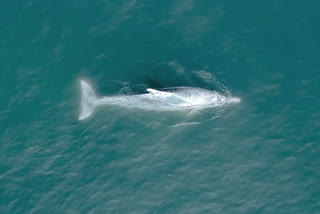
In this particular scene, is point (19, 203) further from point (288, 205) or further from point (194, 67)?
point (288, 205)

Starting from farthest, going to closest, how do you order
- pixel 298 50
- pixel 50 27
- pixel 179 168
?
1. pixel 50 27
2. pixel 298 50
3. pixel 179 168

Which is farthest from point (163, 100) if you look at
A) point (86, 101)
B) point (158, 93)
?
point (86, 101)

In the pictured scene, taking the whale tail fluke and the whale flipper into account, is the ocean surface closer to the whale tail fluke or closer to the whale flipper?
the whale tail fluke

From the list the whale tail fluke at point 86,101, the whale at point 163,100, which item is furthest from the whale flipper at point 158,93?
the whale tail fluke at point 86,101

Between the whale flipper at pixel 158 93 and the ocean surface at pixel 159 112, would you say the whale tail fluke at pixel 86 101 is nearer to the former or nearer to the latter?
the ocean surface at pixel 159 112

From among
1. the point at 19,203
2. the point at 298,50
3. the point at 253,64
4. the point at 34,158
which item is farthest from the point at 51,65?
the point at 298,50

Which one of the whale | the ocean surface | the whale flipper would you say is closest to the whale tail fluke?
the whale

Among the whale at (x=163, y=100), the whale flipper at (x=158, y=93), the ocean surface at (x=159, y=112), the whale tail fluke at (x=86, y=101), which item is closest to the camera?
the ocean surface at (x=159, y=112)
